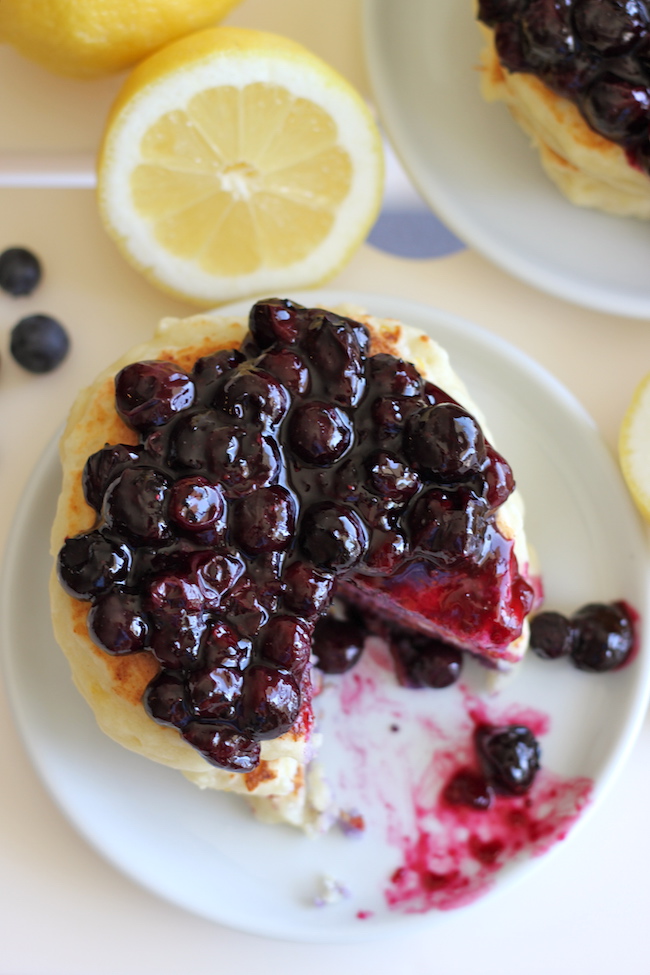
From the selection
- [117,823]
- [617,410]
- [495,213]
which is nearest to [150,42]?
[495,213]

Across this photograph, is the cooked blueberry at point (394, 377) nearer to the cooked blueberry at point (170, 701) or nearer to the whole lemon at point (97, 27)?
the cooked blueberry at point (170, 701)

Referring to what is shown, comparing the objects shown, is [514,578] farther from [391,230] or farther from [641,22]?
[641,22]

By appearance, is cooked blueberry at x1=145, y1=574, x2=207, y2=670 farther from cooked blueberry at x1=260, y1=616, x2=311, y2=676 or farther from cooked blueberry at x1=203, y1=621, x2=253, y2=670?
cooked blueberry at x1=260, y1=616, x2=311, y2=676

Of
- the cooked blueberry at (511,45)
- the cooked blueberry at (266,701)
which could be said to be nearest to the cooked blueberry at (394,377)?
the cooked blueberry at (266,701)

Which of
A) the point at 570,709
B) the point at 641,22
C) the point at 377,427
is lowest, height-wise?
the point at 570,709

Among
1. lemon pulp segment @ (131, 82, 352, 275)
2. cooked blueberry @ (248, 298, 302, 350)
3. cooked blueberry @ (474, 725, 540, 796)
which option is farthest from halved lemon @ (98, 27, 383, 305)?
cooked blueberry @ (474, 725, 540, 796)

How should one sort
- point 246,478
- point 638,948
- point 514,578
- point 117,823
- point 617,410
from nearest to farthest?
point 246,478 < point 514,578 < point 117,823 < point 638,948 < point 617,410
